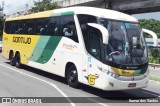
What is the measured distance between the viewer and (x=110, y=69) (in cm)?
1206

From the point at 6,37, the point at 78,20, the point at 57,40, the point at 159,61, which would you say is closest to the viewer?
the point at 78,20

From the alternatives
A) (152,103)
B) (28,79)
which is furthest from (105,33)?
(28,79)

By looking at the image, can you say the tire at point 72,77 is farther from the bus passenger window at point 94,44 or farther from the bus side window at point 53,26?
the bus side window at point 53,26

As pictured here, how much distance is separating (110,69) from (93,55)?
1.11m

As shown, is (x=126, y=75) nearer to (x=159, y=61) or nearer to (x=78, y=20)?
(x=78, y=20)

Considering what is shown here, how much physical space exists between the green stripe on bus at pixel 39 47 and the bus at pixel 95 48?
0.05 meters

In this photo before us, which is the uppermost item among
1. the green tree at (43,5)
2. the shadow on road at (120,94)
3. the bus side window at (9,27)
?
the green tree at (43,5)

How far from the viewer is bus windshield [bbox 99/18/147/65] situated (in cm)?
1224

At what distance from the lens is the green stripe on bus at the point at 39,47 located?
17.4 metres

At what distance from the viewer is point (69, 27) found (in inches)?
589

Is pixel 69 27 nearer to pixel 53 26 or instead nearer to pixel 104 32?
pixel 53 26

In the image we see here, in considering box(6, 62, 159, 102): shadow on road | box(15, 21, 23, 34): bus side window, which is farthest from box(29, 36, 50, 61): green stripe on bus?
box(6, 62, 159, 102): shadow on road

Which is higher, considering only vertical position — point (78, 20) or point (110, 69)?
point (78, 20)

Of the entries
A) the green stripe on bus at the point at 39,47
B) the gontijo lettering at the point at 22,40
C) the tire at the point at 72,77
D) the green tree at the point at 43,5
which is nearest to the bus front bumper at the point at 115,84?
the tire at the point at 72,77
